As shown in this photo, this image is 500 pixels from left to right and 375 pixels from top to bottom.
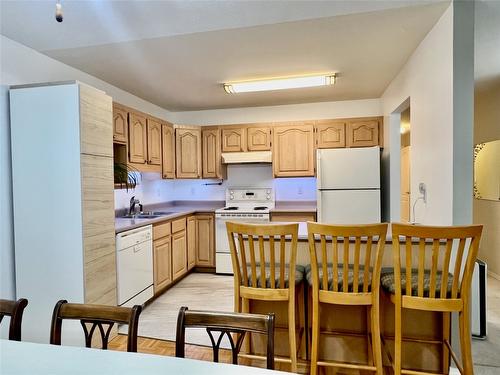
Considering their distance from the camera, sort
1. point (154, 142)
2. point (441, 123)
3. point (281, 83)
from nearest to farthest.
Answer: point (441, 123) → point (281, 83) → point (154, 142)

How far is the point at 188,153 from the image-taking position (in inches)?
179

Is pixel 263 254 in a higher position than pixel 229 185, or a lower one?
lower

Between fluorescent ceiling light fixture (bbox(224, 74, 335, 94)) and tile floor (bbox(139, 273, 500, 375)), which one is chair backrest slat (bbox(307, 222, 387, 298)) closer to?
tile floor (bbox(139, 273, 500, 375))

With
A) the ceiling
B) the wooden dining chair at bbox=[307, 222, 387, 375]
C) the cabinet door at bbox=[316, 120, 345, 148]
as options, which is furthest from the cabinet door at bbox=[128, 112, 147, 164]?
the wooden dining chair at bbox=[307, 222, 387, 375]

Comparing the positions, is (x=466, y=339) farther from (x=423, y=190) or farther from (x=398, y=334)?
(x=423, y=190)

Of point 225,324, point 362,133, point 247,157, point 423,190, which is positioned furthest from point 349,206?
point 225,324

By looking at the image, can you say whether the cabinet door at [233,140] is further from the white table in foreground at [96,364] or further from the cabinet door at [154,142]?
the white table in foreground at [96,364]

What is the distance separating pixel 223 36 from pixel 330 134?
2.31 m

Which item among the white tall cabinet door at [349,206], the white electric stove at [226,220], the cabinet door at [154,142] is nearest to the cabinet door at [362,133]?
the white tall cabinet door at [349,206]

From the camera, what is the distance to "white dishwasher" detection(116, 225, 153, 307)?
2.70 metres

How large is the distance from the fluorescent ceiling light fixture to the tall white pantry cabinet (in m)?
1.61

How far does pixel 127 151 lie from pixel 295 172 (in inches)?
87.9

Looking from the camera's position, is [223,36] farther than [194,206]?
No

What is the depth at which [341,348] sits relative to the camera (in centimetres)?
215
